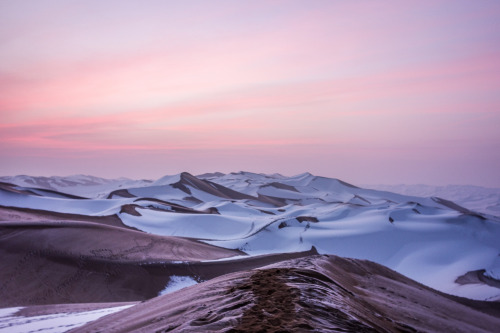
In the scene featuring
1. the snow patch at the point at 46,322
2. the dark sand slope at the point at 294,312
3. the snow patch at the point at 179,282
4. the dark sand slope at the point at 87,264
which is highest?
the dark sand slope at the point at 294,312

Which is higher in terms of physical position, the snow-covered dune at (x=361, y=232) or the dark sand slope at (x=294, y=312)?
the dark sand slope at (x=294, y=312)

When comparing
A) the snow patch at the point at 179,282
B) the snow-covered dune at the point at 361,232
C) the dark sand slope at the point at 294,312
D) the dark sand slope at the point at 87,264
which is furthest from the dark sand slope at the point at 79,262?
the dark sand slope at the point at 294,312

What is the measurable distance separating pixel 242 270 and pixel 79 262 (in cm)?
510

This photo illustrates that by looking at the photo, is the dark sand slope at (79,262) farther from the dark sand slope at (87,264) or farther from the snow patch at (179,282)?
the snow patch at (179,282)

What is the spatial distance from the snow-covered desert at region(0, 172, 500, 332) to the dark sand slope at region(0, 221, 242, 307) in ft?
0.17

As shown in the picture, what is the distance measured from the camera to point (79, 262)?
12.4 m

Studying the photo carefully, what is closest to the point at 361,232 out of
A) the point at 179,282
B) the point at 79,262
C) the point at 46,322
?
the point at 179,282

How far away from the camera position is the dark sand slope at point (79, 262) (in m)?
10.6

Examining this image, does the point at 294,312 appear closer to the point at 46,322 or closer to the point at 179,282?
the point at 46,322

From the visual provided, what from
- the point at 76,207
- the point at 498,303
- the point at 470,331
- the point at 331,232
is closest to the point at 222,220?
the point at 331,232

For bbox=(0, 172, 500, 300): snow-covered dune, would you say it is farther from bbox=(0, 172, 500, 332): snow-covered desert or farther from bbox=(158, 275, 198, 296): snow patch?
bbox=(158, 275, 198, 296): snow patch

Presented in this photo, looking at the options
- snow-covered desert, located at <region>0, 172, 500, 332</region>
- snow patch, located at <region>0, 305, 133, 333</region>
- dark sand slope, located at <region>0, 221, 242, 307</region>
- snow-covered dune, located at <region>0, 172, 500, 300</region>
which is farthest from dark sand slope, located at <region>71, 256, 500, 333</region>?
snow-covered dune, located at <region>0, 172, 500, 300</region>

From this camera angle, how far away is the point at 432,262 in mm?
16016

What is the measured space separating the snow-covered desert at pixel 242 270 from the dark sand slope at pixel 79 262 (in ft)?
0.17
